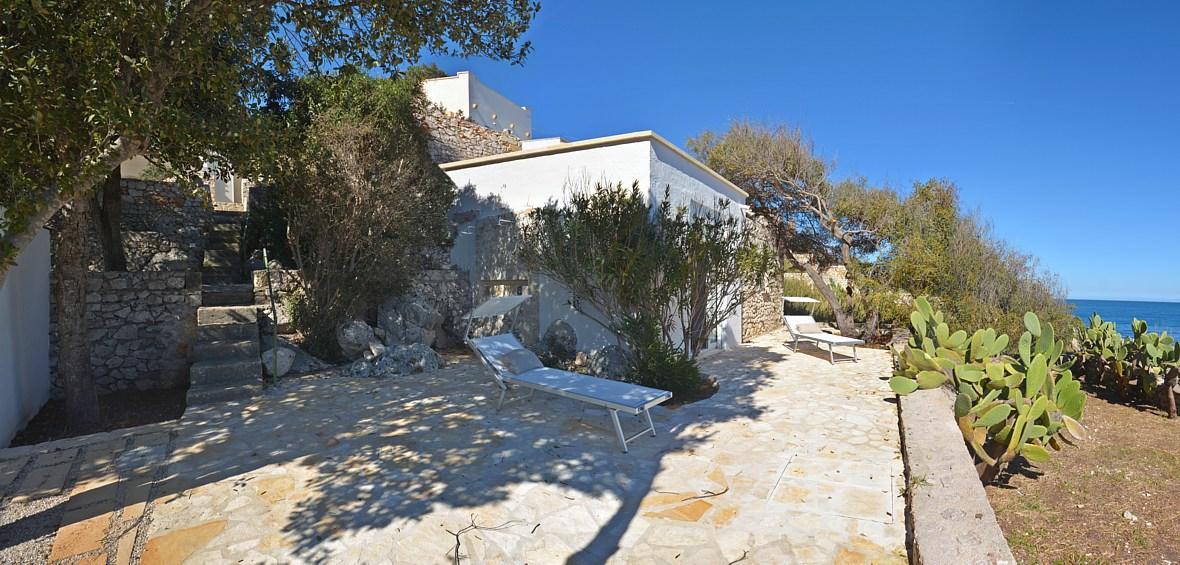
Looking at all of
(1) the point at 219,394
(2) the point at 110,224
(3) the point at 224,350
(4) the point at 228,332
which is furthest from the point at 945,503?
(2) the point at 110,224

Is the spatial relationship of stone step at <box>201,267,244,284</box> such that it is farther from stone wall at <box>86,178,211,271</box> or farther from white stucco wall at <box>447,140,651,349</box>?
white stucco wall at <box>447,140,651,349</box>

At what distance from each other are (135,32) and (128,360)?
582 cm

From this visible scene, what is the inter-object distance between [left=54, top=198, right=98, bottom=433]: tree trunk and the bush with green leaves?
12599 mm

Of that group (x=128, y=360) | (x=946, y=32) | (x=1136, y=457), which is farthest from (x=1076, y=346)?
(x=128, y=360)

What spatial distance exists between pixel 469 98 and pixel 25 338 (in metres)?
13.4

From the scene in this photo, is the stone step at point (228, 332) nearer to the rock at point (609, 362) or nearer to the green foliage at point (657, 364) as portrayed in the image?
the rock at point (609, 362)

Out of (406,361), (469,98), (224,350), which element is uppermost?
(469,98)

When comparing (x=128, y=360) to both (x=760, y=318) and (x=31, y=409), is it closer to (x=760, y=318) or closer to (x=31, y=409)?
(x=31, y=409)

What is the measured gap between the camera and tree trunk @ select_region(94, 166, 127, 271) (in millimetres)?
8086

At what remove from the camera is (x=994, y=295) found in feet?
35.0

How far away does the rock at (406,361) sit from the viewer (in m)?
8.11

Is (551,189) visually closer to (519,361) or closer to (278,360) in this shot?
(519,361)

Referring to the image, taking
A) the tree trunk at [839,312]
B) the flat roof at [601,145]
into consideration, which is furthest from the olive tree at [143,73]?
the tree trunk at [839,312]

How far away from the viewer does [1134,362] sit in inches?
288
